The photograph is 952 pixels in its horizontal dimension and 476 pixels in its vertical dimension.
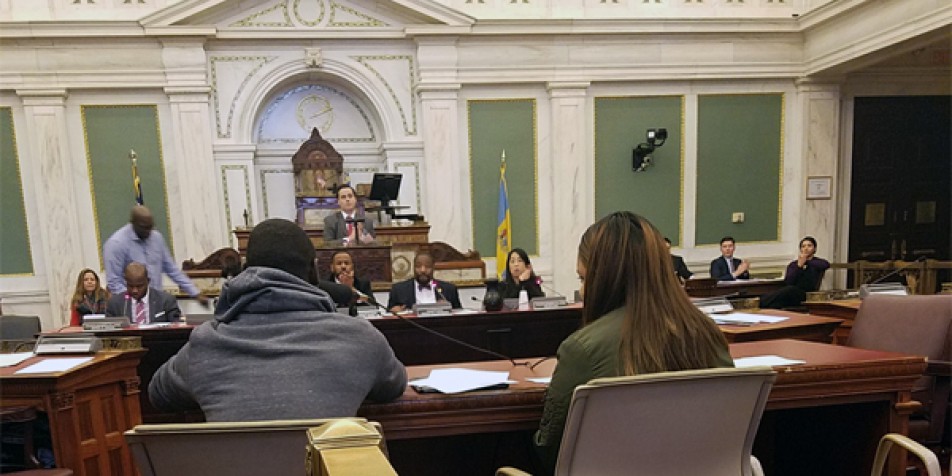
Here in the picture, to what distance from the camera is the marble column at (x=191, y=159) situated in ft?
20.3

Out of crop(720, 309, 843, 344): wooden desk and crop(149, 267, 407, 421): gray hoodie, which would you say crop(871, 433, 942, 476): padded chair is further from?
crop(149, 267, 407, 421): gray hoodie

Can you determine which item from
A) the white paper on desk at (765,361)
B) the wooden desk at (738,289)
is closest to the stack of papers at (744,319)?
the white paper on desk at (765,361)

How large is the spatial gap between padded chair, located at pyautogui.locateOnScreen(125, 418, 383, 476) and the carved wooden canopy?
20.4ft

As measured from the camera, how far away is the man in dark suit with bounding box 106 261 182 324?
11.7ft

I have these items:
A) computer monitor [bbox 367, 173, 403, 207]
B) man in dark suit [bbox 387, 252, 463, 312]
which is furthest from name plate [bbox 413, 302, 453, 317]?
computer monitor [bbox 367, 173, 403, 207]

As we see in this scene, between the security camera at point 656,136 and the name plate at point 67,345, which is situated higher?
the security camera at point 656,136

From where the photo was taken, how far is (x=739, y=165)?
7.24 meters

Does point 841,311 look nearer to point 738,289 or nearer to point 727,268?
point 738,289

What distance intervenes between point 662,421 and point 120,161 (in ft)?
23.5

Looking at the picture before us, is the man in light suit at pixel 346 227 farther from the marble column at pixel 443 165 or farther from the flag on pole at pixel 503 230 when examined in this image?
the flag on pole at pixel 503 230

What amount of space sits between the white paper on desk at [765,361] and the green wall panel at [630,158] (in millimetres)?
5418

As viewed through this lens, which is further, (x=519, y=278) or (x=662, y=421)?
(x=519, y=278)

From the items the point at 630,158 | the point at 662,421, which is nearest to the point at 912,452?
the point at 662,421

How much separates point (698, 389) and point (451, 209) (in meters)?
5.74
